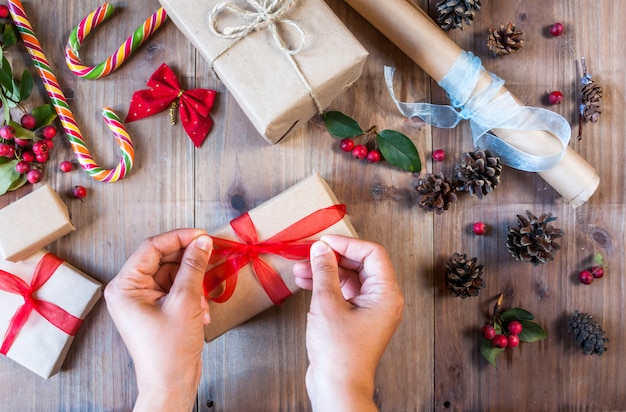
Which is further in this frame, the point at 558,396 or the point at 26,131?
the point at 558,396

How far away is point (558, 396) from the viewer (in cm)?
134

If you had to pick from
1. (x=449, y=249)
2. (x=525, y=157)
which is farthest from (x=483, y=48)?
(x=449, y=249)

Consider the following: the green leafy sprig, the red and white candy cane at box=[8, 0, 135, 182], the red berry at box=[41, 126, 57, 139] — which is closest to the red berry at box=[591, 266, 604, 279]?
the green leafy sprig

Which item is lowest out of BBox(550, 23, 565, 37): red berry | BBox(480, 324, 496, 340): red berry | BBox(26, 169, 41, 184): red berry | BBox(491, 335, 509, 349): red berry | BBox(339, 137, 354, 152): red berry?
BBox(491, 335, 509, 349): red berry

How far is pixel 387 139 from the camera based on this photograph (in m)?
1.31

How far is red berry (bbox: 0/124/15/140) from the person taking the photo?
120cm

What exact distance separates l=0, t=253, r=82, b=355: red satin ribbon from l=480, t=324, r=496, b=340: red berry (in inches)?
42.2

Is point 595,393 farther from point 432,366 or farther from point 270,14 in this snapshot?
point 270,14

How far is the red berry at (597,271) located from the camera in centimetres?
133

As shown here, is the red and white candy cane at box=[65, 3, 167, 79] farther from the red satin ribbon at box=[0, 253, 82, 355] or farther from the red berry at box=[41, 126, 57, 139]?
the red satin ribbon at box=[0, 253, 82, 355]

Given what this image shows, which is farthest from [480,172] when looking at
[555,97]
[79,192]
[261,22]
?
[79,192]

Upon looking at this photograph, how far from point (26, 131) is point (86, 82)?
20cm

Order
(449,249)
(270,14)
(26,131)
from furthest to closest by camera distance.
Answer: (449,249) → (26,131) → (270,14)

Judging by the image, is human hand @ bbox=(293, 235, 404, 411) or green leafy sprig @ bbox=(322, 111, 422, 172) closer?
human hand @ bbox=(293, 235, 404, 411)
